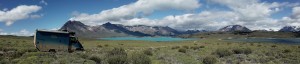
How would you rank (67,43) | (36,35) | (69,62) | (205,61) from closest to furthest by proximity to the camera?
(69,62), (205,61), (36,35), (67,43)

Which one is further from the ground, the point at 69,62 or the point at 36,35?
the point at 36,35

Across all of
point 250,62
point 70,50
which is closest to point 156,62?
point 250,62

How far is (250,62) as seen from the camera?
30.2 m

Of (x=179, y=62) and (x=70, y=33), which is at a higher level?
(x=70, y=33)

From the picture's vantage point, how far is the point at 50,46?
119 ft

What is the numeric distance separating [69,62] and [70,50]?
12985 mm

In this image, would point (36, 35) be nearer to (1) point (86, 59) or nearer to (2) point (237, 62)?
(1) point (86, 59)

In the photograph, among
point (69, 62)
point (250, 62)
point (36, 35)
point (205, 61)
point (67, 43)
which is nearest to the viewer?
point (69, 62)

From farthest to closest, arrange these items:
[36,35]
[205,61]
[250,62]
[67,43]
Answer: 1. [67,43]
2. [36,35]
3. [250,62]
4. [205,61]

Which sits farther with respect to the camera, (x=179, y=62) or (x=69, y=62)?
(x=179, y=62)

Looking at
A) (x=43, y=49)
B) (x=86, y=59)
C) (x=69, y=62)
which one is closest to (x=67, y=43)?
(x=43, y=49)

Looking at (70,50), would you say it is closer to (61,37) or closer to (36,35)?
(61,37)

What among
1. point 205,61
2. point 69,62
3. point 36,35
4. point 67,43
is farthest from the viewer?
point 67,43

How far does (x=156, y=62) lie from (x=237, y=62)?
7.66 meters
